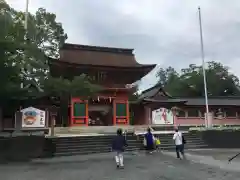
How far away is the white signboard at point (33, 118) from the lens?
2340 cm

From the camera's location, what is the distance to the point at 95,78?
99.1ft

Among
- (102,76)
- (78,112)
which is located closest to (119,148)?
(78,112)

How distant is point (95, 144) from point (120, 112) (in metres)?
11.5

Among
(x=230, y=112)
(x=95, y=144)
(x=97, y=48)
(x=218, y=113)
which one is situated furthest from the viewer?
(x=230, y=112)

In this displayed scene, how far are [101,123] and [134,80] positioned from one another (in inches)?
260

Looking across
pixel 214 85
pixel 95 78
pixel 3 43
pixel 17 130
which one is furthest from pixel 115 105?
pixel 214 85

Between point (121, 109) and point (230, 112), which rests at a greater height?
point (121, 109)

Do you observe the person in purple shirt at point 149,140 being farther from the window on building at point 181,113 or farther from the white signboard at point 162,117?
the window on building at point 181,113

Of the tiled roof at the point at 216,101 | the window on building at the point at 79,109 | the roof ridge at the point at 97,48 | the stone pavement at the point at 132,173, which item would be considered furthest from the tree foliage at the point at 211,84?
the stone pavement at the point at 132,173

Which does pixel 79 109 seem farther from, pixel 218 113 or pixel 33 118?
pixel 218 113

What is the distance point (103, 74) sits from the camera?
30.6 meters

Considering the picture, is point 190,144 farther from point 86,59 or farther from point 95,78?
point 86,59

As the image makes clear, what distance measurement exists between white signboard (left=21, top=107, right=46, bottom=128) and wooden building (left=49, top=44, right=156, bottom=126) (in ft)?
15.4

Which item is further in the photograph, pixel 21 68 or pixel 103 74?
pixel 103 74
